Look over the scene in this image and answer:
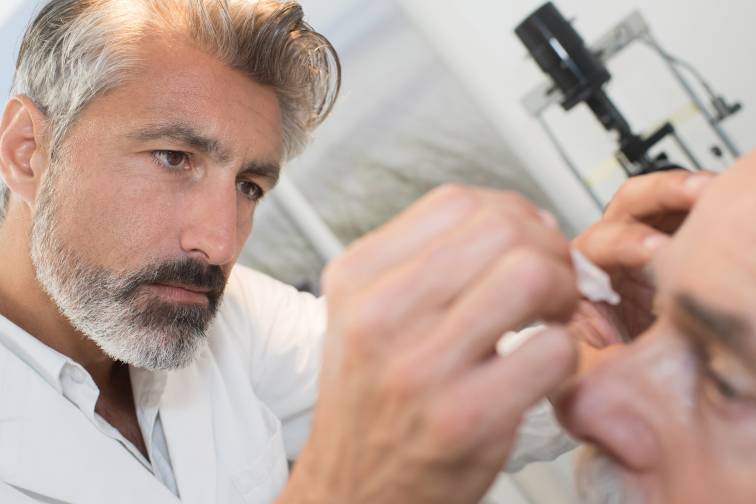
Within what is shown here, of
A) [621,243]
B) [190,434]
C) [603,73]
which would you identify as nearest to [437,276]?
[621,243]

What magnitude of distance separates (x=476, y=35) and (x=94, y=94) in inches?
43.3

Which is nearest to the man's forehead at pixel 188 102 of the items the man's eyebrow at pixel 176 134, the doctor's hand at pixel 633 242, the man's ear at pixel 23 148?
the man's eyebrow at pixel 176 134

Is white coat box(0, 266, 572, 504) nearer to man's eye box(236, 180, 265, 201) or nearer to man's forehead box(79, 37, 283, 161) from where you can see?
man's eye box(236, 180, 265, 201)

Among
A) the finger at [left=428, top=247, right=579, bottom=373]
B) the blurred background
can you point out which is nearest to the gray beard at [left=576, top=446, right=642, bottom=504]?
the finger at [left=428, top=247, right=579, bottom=373]

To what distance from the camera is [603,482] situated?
0.60m

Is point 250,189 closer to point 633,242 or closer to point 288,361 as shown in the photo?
point 288,361

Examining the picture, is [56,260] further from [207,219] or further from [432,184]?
[432,184]

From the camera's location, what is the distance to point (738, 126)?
1670 mm

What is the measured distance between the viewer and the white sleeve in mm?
1369

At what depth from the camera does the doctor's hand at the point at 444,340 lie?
16.5 inches

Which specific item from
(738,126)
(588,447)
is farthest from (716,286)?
(738,126)

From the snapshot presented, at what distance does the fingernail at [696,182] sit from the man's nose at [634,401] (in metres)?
0.16

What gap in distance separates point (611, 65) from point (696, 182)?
47.0 inches

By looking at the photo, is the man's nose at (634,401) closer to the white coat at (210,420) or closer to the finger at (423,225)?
the finger at (423,225)
